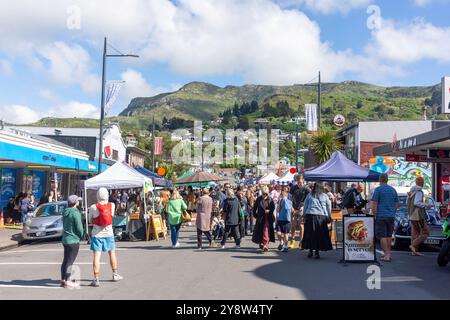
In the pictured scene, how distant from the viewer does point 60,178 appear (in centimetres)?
4041

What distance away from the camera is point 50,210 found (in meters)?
22.0

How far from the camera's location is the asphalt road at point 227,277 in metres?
9.04

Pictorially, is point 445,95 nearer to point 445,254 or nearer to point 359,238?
point 359,238

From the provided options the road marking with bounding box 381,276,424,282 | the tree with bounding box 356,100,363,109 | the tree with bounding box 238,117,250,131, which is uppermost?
the tree with bounding box 356,100,363,109

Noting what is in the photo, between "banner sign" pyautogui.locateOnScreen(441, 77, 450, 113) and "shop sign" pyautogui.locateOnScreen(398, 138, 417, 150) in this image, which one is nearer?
"shop sign" pyautogui.locateOnScreen(398, 138, 417, 150)

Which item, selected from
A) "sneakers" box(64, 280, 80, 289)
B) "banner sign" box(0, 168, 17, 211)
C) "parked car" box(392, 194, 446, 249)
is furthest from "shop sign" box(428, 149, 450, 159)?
"banner sign" box(0, 168, 17, 211)

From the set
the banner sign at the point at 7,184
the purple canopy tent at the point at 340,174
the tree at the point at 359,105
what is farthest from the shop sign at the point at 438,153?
the tree at the point at 359,105

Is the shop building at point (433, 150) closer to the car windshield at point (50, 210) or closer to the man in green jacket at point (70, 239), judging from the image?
the man in green jacket at point (70, 239)

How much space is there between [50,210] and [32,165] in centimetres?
867

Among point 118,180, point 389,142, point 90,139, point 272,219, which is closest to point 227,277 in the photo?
point 272,219

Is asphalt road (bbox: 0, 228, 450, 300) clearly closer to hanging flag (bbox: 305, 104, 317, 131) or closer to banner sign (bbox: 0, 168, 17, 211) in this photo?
banner sign (bbox: 0, 168, 17, 211)

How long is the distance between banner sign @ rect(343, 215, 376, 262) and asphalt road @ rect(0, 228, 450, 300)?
357 mm

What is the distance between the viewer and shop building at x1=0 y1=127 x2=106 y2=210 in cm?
2448

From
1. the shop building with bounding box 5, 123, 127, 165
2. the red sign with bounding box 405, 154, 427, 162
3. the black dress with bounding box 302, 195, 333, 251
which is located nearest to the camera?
the black dress with bounding box 302, 195, 333, 251
